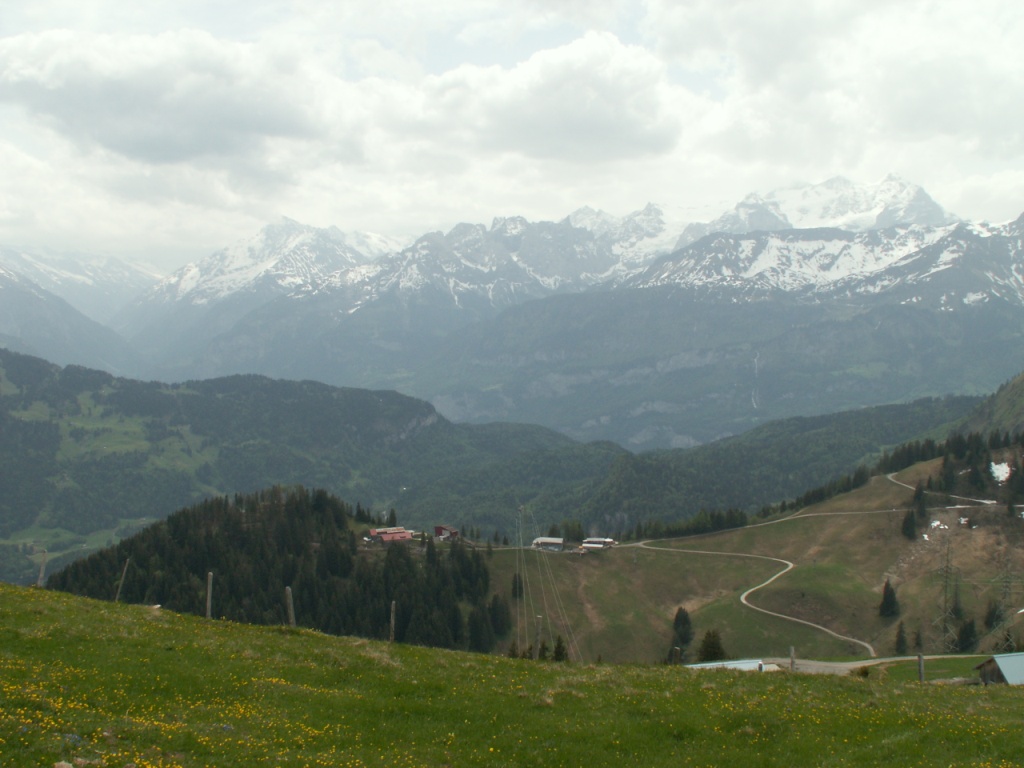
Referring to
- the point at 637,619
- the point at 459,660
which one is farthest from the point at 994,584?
the point at 459,660

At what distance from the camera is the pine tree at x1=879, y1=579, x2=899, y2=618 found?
146125 millimetres

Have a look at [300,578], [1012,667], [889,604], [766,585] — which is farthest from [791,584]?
[1012,667]

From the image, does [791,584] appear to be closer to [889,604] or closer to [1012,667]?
[889,604]

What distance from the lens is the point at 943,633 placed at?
13275 centimetres

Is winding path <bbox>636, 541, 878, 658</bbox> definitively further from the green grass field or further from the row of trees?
the green grass field

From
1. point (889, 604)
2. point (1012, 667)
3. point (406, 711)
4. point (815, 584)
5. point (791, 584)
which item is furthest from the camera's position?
point (791, 584)

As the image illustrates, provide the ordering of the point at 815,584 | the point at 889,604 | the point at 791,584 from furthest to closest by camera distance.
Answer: the point at 791,584
the point at 815,584
the point at 889,604

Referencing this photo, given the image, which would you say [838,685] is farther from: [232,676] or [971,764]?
[232,676]

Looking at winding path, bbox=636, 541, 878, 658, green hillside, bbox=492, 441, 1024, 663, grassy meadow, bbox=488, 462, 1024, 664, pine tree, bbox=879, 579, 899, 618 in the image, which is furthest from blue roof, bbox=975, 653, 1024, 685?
pine tree, bbox=879, 579, 899, 618

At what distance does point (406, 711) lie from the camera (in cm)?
3972

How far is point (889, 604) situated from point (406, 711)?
12895 cm

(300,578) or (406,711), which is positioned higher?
(406,711)

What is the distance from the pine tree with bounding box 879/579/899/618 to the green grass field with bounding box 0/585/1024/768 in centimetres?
10265

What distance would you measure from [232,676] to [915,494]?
7178 inches
